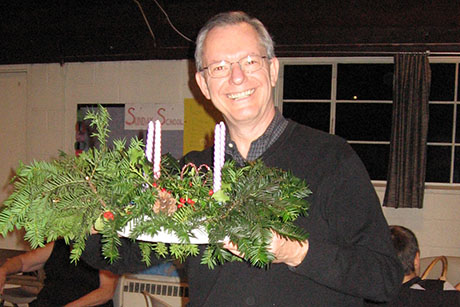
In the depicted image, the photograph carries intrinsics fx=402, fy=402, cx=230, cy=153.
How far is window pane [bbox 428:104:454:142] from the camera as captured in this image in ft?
13.7

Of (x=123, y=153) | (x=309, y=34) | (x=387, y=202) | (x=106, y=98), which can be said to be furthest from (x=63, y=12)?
(x=123, y=153)

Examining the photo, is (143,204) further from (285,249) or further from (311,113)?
(311,113)

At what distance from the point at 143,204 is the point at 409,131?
3.65 metres

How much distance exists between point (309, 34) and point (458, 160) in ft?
6.58

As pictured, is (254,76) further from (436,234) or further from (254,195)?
(436,234)

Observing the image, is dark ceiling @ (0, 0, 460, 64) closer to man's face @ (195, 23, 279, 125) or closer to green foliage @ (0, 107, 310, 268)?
man's face @ (195, 23, 279, 125)

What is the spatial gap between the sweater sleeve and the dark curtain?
314cm

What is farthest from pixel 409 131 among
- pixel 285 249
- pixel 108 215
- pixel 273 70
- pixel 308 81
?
pixel 108 215

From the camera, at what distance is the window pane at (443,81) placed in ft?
13.5

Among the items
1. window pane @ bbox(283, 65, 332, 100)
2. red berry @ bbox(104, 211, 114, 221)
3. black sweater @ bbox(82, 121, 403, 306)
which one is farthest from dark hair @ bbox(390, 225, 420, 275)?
window pane @ bbox(283, 65, 332, 100)

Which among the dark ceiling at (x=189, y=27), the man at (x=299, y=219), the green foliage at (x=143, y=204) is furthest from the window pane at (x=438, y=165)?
the green foliage at (x=143, y=204)

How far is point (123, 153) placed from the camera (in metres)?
0.90

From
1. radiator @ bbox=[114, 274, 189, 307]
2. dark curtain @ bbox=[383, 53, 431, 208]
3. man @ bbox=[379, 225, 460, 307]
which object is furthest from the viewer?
dark curtain @ bbox=[383, 53, 431, 208]

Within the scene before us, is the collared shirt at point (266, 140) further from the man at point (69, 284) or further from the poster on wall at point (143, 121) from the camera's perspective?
the poster on wall at point (143, 121)
